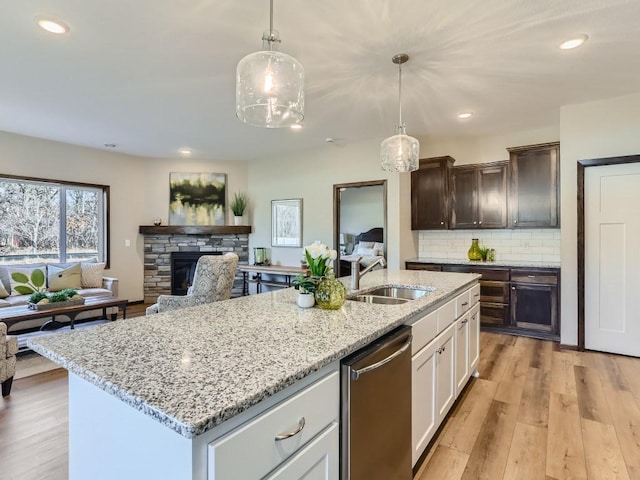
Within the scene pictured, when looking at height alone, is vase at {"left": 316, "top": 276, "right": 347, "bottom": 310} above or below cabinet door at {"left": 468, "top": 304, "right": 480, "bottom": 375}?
above

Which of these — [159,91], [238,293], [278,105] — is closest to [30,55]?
[159,91]

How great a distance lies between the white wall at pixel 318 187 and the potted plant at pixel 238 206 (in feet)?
0.67

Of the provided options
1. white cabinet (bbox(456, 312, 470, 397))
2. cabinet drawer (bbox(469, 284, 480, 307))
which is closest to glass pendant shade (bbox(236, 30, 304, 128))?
white cabinet (bbox(456, 312, 470, 397))

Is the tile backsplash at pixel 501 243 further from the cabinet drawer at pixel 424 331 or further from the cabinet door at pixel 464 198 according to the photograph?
the cabinet drawer at pixel 424 331

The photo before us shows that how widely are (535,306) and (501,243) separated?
1.09 metres

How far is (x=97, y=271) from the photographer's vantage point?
5.38 meters

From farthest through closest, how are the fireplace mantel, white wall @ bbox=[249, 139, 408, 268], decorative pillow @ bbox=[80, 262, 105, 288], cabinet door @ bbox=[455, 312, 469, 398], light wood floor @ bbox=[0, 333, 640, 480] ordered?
the fireplace mantel < decorative pillow @ bbox=[80, 262, 105, 288] < white wall @ bbox=[249, 139, 408, 268] < cabinet door @ bbox=[455, 312, 469, 398] < light wood floor @ bbox=[0, 333, 640, 480]

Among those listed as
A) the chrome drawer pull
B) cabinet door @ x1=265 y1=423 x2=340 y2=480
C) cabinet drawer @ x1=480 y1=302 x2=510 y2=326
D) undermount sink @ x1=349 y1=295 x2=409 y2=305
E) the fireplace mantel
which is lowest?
cabinet drawer @ x1=480 y1=302 x2=510 y2=326

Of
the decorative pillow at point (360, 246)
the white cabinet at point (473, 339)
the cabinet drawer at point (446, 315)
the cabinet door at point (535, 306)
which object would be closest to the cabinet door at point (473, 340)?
the white cabinet at point (473, 339)

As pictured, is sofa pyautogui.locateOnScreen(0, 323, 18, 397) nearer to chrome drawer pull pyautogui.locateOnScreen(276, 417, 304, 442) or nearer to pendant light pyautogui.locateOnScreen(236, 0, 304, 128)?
pendant light pyautogui.locateOnScreen(236, 0, 304, 128)

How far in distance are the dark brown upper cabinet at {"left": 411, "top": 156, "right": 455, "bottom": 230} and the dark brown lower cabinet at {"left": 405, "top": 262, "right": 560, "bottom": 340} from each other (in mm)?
832

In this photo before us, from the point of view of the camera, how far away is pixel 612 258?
11.9 feet

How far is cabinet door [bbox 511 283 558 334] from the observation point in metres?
4.15

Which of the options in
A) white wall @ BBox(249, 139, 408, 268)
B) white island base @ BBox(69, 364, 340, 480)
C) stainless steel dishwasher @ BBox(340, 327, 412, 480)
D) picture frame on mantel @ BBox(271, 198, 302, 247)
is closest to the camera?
white island base @ BBox(69, 364, 340, 480)
